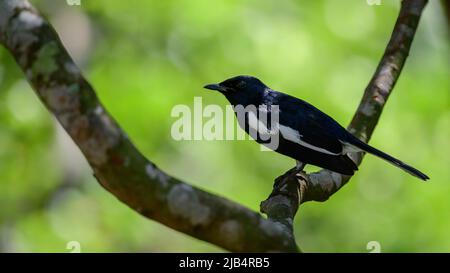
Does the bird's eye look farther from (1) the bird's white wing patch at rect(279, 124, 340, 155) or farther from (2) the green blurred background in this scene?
(2) the green blurred background

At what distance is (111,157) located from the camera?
7.35 feet

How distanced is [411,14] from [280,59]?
278cm

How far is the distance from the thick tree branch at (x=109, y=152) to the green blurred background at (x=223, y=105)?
4678 mm

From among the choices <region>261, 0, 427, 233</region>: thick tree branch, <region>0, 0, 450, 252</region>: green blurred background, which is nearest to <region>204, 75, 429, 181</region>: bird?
<region>261, 0, 427, 233</region>: thick tree branch

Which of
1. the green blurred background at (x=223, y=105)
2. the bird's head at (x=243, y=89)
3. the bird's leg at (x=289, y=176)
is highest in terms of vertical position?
the green blurred background at (x=223, y=105)

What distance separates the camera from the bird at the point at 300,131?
416 centimetres

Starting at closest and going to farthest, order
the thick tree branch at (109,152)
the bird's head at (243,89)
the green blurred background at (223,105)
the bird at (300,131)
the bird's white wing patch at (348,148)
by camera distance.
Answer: the thick tree branch at (109,152) < the bird at (300,131) < the bird's white wing patch at (348,148) < the bird's head at (243,89) < the green blurred background at (223,105)

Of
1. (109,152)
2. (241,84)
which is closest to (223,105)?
(241,84)

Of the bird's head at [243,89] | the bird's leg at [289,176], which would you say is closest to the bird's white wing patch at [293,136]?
the bird's leg at [289,176]

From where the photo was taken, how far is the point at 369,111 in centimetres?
438

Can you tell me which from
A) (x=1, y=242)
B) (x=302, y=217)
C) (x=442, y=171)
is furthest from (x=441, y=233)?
(x=1, y=242)

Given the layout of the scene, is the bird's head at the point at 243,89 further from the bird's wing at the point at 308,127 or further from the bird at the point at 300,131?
the bird's wing at the point at 308,127

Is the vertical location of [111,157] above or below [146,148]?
below

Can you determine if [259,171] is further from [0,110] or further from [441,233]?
[0,110]
